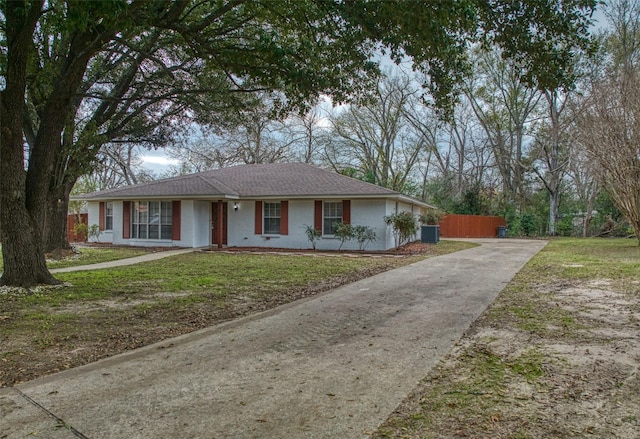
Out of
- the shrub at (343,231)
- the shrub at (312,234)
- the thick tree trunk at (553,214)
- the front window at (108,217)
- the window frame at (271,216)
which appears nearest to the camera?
the shrub at (343,231)

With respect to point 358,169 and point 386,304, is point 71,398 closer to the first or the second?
point 386,304

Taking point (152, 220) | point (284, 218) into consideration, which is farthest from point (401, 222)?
point (152, 220)

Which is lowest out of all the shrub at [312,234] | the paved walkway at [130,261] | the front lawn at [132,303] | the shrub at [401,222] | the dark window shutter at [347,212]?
the front lawn at [132,303]

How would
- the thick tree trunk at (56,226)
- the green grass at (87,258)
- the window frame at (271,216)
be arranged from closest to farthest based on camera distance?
the green grass at (87,258) → the thick tree trunk at (56,226) → the window frame at (271,216)

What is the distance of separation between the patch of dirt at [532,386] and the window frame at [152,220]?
50.1 ft

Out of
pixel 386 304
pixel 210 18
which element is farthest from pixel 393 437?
pixel 210 18

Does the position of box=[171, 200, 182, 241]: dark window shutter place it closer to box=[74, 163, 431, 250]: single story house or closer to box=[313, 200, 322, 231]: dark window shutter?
box=[74, 163, 431, 250]: single story house

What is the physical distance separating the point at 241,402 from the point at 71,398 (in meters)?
1.31

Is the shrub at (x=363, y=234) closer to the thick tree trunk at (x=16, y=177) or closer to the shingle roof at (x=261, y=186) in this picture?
the shingle roof at (x=261, y=186)

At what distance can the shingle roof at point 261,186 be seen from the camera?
16984 mm

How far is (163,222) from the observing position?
60.1 ft

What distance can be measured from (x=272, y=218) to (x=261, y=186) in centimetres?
165

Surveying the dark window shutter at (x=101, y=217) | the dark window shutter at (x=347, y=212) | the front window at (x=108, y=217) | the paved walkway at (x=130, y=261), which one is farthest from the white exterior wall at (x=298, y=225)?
the dark window shutter at (x=101, y=217)

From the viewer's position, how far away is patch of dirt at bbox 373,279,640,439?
2771mm
